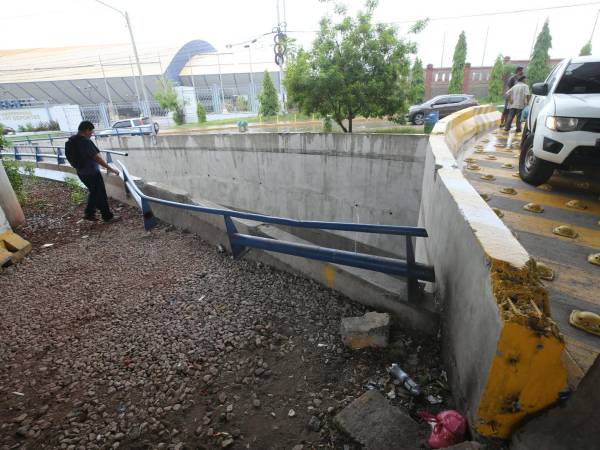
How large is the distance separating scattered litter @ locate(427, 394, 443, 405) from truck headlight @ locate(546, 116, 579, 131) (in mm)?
3749

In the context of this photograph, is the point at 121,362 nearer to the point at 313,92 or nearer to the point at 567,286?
the point at 567,286

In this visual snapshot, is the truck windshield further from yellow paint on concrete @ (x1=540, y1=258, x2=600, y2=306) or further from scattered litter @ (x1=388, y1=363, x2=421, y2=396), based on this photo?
scattered litter @ (x1=388, y1=363, x2=421, y2=396)

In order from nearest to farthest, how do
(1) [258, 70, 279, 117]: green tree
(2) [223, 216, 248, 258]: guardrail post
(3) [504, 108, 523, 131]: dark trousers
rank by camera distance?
(2) [223, 216, 248, 258]: guardrail post < (3) [504, 108, 523, 131]: dark trousers < (1) [258, 70, 279, 117]: green tree

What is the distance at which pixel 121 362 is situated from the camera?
9.77 feet

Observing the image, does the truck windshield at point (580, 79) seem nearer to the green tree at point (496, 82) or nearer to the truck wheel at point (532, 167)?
the truck wheel at point (532, 167)

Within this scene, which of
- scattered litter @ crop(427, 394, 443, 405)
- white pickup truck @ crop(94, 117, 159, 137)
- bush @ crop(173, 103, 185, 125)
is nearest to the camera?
scattered litter @ crop(427, 394, 443, 405)

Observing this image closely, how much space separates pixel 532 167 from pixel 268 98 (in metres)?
32.8

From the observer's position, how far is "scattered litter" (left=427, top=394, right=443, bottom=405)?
2.16 metres

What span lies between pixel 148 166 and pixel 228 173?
6456mm

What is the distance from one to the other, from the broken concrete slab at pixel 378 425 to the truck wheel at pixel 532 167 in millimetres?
4529

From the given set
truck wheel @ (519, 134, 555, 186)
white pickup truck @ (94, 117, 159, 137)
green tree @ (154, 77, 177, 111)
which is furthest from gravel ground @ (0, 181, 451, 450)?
green tree @ (154, 77, 177, 111)

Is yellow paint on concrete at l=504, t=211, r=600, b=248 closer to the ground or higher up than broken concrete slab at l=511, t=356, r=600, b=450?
closer to the ground

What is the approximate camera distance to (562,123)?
12.8 ft

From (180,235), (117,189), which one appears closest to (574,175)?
(180,235)
